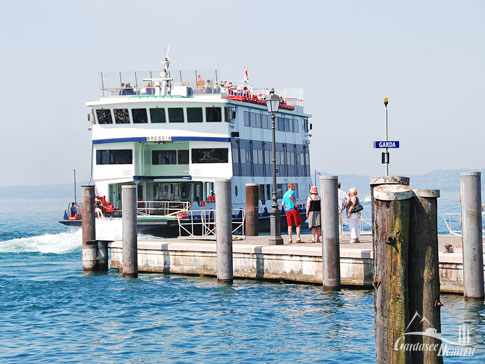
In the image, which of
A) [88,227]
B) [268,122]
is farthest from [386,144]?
[268,122]

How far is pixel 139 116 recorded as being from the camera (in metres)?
36.4

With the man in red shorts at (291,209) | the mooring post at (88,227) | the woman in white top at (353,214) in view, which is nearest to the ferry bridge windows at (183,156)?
the mooring post at (88,227)

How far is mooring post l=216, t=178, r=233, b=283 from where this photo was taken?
19406mm

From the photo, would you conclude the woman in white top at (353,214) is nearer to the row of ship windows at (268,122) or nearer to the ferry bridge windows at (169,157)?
the ferry bridge windows at (169,157)

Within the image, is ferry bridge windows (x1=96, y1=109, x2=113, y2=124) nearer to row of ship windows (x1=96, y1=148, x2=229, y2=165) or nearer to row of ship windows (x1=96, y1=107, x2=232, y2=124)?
row of ship windows (x1=96, y1=107, x2=232, y2=124)

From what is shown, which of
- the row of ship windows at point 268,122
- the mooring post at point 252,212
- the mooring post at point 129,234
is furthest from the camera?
the row of ship windows at point 268,122

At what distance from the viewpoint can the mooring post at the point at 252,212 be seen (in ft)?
84.6

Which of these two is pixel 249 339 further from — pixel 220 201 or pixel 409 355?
pixel 409 355

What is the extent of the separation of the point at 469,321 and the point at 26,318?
29.6 feet

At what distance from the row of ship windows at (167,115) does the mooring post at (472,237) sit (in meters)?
20.9

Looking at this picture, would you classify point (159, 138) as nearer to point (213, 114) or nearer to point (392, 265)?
point (213, 114)

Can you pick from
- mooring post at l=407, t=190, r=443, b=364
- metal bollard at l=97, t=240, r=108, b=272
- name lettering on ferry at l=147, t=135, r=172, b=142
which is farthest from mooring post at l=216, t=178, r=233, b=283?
name lettering on ferry at l=147, t=135, r=172, b=142

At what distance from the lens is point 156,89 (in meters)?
37.9

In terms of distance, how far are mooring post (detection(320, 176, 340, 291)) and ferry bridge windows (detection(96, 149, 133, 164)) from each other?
19.3m
